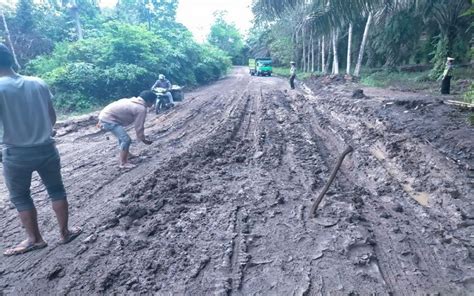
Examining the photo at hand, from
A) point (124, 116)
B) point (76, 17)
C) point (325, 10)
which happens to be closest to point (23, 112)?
point (124, 116)

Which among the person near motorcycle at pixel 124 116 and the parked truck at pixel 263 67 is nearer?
the person near motorcycle at pixel 124 116

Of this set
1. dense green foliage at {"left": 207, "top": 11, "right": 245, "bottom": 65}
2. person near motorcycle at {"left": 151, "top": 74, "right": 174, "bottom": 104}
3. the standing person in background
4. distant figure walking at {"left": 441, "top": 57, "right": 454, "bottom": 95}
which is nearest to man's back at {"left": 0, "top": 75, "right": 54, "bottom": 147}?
the standing person in background

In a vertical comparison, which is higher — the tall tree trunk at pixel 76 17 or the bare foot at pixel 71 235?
the tall tree trunk at pixel 76 17

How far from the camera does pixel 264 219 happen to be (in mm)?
4012

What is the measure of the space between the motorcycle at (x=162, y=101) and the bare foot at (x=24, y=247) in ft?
32.3

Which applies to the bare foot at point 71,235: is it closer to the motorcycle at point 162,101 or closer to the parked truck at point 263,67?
the motorcycle at point 162,101

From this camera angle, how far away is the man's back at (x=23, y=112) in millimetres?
3008

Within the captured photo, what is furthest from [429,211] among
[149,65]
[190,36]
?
[190,36]

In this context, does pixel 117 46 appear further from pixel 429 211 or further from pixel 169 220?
pixel 429 211

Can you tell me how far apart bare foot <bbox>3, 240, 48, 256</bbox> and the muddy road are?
0.08 m

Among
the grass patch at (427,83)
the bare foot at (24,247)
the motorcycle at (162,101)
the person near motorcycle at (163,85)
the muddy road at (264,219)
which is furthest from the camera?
the grass patch at (427,83)

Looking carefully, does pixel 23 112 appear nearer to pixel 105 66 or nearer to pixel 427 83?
pixel 105 66

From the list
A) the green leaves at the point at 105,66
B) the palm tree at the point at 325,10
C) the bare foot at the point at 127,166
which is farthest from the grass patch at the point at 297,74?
the palm tree at the point at 325,10

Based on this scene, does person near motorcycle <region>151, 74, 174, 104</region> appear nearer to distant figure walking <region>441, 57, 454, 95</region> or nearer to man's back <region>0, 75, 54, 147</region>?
man's back <region>0, 75, 54, 147</region>
